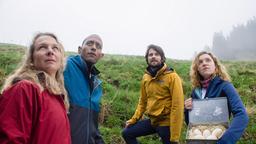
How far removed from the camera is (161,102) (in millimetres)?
6082

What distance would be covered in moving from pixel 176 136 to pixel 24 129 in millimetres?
3292

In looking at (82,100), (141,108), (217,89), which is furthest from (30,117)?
(141,108)

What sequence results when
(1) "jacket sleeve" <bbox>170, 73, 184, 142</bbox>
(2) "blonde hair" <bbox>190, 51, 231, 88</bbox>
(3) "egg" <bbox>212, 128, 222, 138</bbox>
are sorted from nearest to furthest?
(3) "egg" <bbox>212, 128, 222, 138</bbox> → (2) "blonde hair" <bbox>190, 51, 231, 88</bbox> → (1) "jacket sleeve" <bbox>170, 73, 184, 142</bbox>

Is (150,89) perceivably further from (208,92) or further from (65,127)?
(65,127)

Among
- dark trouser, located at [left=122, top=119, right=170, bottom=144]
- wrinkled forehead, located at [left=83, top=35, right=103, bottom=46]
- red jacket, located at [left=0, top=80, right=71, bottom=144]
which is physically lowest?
dark trouser, located at [left=122, top=119, right=170, bottom=144]

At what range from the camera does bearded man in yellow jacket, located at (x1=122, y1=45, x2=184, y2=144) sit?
588 centimetres

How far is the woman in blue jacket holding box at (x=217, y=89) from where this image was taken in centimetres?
428

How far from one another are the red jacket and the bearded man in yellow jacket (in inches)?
110

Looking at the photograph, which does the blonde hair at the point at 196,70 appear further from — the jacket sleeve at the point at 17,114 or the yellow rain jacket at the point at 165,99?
the jacket sleeve at the point at 17,114

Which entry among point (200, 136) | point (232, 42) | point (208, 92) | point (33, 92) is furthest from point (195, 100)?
point (232, 42)

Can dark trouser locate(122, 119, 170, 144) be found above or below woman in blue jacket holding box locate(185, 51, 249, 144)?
below

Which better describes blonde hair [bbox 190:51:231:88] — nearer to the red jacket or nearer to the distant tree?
the red jacket

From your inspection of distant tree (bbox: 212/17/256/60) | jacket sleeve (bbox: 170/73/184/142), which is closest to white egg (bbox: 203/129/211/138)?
jacket sleeve (bbox: 170/73/184/142)

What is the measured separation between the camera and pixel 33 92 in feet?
10.3
